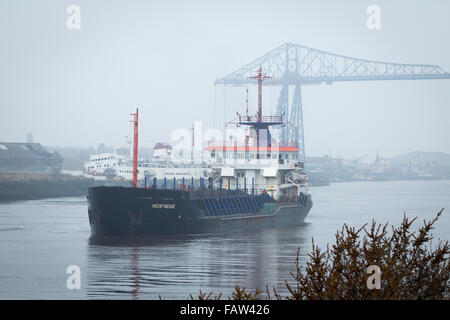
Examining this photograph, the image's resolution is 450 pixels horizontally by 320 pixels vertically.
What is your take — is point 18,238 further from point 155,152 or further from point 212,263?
point 155,152

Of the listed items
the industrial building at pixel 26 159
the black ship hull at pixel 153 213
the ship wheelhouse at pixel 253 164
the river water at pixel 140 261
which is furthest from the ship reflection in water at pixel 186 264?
Result: the industrial building at pixel 26 159

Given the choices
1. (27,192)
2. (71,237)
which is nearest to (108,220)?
(71,237)

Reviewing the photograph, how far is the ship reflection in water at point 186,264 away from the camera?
64.8 feet

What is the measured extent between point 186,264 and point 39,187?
5235 centimetres

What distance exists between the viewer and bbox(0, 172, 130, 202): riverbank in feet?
227

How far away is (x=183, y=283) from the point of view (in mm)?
20531

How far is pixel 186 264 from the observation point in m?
24.4

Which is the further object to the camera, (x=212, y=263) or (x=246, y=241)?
(x=246, y=241)

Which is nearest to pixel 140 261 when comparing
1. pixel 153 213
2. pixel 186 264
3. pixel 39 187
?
pixel 186 264

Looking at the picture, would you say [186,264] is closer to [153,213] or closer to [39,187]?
[153,213]

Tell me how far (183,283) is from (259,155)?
22057mm

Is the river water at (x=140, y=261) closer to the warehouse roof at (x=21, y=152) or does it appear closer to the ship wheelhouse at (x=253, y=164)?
the ship wheelhouse at (x=253, y=164)

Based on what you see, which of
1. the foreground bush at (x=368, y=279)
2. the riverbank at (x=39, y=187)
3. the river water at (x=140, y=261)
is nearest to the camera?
the foreground bush at (x=368, y=279)

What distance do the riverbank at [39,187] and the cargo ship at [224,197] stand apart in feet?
103
